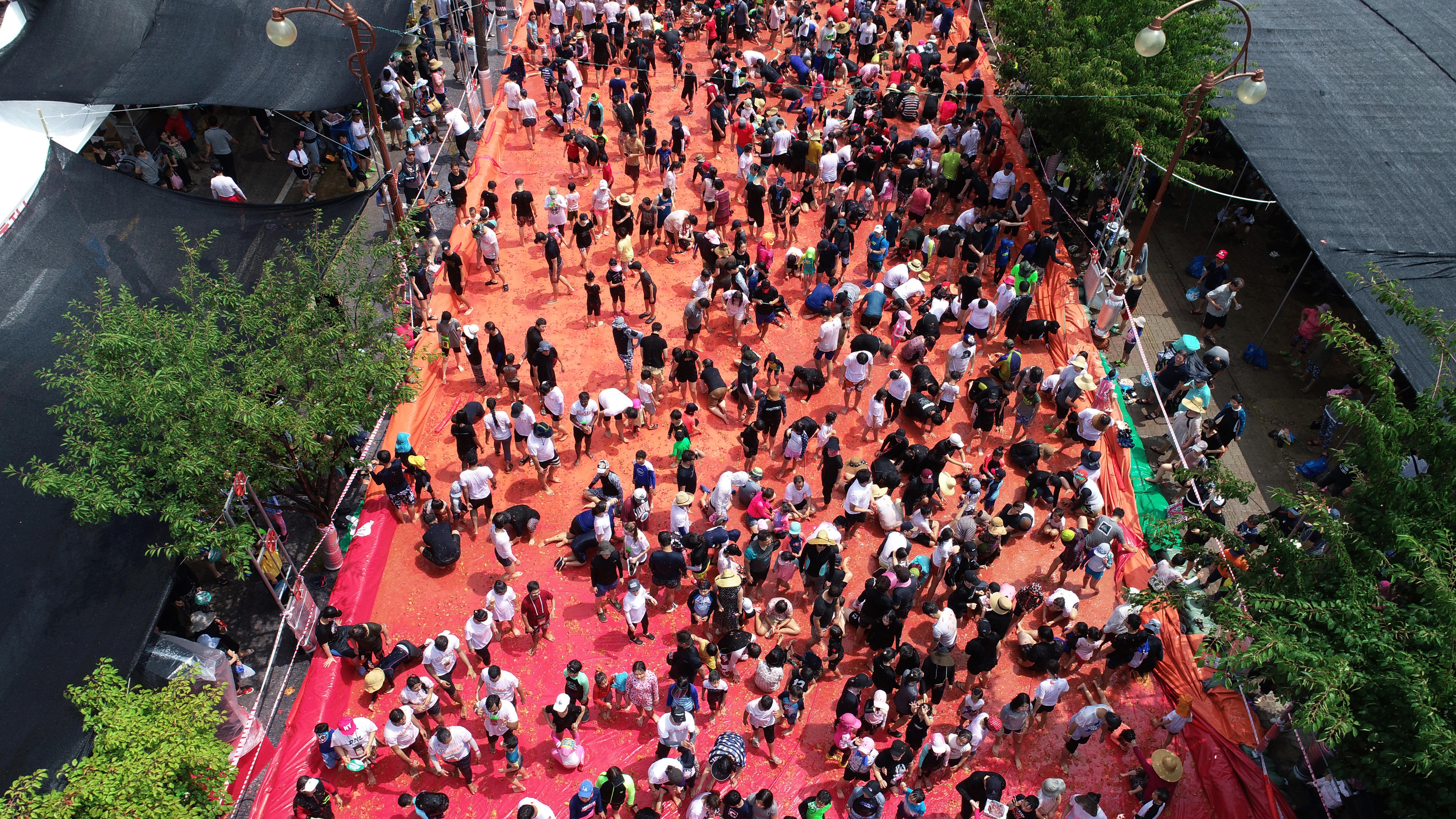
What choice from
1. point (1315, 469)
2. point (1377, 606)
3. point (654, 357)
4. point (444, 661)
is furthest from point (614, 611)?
point (1315, 469)

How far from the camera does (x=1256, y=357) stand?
64.1 feet

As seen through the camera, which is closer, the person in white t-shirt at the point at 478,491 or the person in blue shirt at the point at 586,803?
the person in blue shirt at the point at 586,803

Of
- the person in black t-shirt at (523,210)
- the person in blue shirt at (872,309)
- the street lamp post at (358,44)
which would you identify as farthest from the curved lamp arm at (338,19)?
the person in blue shirt at (872,309)

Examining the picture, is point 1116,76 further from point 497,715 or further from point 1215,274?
Result: point 497,715

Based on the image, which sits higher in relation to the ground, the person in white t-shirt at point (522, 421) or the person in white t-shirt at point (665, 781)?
the person in white t-shirt at point (522, 421)

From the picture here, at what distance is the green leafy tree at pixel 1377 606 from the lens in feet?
30.2

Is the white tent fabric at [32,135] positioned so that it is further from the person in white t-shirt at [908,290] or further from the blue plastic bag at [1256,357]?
the blue plastic bag at [1256,357]

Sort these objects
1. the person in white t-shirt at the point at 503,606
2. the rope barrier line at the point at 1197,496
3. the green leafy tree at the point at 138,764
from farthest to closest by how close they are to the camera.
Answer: the person in white t-shirt at the point at 503,606, the rope barrier line at the point at 1197,496, the green leafy tree at the point at 138,764

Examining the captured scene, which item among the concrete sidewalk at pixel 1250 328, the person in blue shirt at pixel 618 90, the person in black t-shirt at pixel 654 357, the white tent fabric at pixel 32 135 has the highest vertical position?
the white tent fabric at pixel 32 135

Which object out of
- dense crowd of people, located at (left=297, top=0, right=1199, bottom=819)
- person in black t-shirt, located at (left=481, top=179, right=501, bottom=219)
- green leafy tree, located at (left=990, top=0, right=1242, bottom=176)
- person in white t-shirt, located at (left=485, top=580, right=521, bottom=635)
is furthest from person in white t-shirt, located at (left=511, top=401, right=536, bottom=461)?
green leafy tree, located at (left=990, top=0, right=1242, bottom=176)

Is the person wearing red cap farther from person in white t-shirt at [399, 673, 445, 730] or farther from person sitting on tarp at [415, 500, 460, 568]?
person in white t-shirt at [399, 673, 445, 730]

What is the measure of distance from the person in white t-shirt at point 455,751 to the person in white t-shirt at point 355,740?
691mm

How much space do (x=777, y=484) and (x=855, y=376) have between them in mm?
2348

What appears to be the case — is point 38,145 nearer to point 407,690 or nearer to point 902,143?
point 407,690
